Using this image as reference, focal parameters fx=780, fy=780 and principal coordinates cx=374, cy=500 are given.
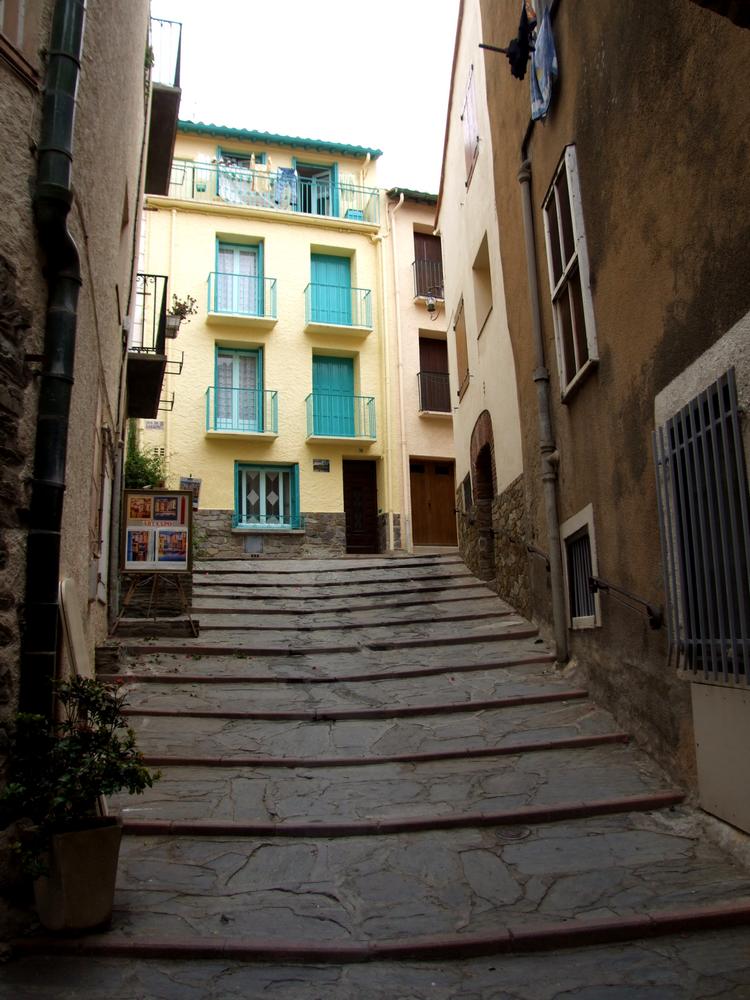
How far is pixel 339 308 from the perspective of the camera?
62.1ft

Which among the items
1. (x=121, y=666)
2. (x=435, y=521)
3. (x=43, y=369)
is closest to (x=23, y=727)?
(x=43, y=369)

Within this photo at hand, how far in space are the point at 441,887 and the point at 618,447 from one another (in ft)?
10.5

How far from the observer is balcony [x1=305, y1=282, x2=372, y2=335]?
1861cm

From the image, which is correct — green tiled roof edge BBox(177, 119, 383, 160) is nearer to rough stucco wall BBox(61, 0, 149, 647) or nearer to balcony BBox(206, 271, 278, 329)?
balcony BBox(206, 271, 278, 329)

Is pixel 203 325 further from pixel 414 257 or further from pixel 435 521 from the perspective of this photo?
pixel 435 521

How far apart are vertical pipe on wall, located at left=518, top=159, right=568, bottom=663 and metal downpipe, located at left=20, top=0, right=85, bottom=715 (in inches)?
182

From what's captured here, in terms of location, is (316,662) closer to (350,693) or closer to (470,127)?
(350,693)

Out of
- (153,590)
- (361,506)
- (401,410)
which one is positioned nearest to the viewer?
(153,590)

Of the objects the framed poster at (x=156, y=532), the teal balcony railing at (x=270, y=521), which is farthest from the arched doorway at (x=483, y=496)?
the teal balcony railing at (x=270, y=521)

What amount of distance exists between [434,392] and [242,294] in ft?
16.7

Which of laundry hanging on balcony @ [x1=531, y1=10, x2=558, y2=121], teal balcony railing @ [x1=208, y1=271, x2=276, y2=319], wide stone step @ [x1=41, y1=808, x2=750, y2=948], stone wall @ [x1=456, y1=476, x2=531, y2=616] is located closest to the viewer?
wide stone step @ [x1=41, y1=808, x2=750, y2=948]

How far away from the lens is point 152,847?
4211mm

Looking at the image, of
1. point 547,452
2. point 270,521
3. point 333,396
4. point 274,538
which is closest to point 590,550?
point 547,452

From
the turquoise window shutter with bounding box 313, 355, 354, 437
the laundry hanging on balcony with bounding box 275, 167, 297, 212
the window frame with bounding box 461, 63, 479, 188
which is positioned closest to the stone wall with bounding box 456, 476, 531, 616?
the window frame with bounding box 461, 63, 479, 188
